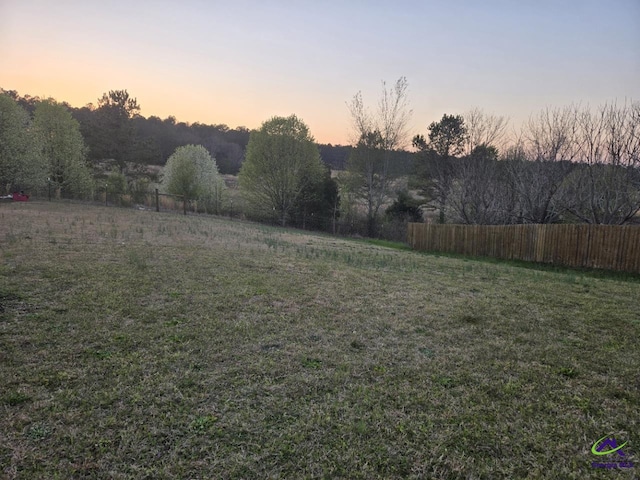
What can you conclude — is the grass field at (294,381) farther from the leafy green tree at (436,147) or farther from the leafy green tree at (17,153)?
the leafy green tree at (436,147)

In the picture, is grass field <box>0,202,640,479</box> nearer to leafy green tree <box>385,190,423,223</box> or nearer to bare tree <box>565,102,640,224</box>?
bare tree <box>565,102,640,224</box>

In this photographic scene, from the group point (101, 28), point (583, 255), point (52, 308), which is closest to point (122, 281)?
point (52, 308)

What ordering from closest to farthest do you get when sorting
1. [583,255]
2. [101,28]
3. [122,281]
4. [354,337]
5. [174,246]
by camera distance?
[354,337] → [122,281] → [174,246] → [101,28] → [583,255]

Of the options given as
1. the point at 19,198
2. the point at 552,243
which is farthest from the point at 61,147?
the point at 552,243

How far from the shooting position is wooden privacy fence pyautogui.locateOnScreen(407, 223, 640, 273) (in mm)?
9672

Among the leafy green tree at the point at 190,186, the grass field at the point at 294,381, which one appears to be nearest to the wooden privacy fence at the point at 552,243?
the grass field at the point at 294,381

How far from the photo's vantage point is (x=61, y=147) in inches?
949

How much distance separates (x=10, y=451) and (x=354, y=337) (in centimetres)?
251

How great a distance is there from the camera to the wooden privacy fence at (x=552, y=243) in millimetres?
9672

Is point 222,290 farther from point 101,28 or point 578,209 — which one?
point 578,209

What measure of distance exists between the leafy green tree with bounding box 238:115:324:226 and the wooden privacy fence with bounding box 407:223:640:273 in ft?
42.0

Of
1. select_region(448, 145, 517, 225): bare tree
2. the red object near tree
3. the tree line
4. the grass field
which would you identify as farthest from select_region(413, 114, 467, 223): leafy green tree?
the red object near tree

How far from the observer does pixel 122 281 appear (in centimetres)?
437

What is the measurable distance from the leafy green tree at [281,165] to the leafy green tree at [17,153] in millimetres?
12795
